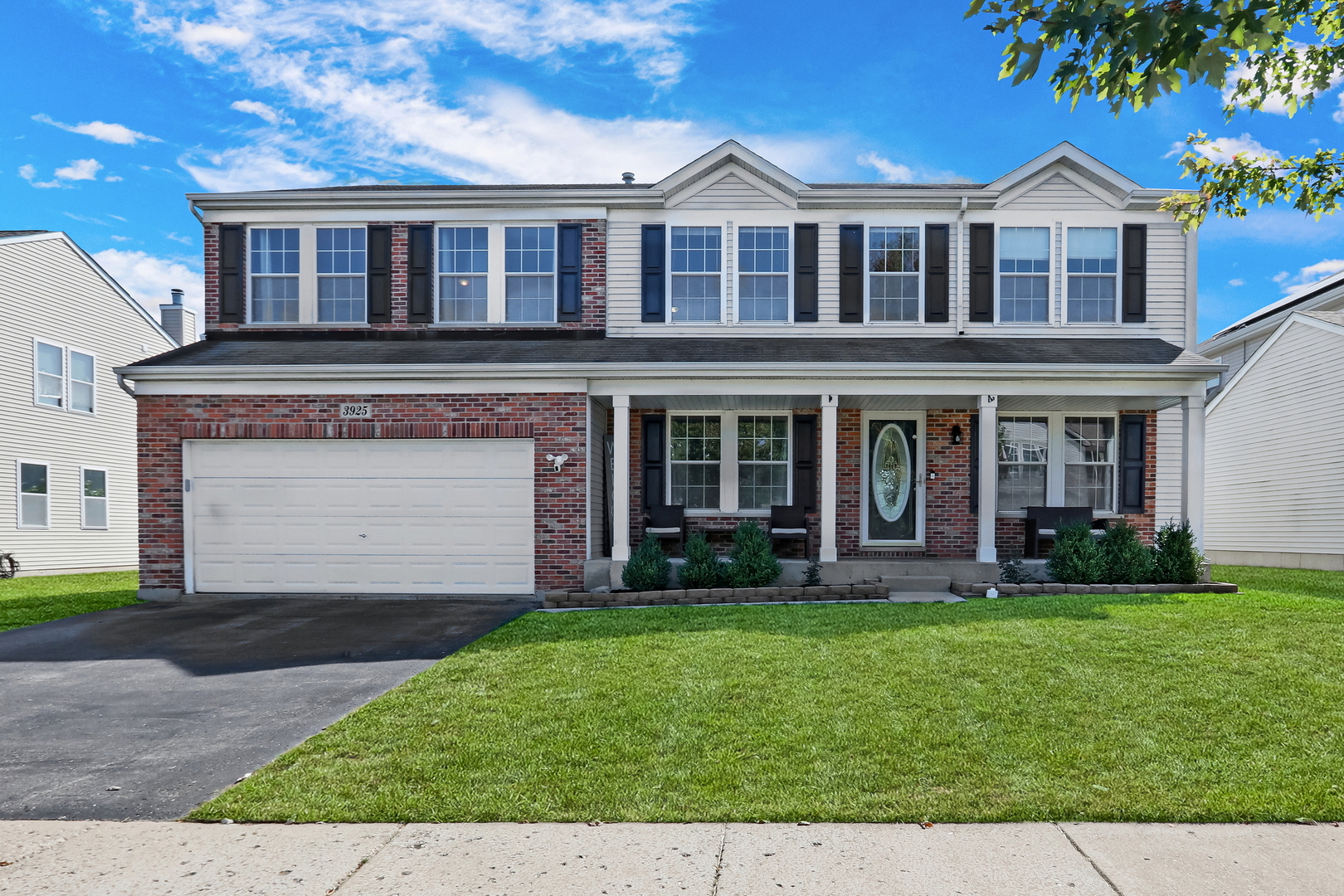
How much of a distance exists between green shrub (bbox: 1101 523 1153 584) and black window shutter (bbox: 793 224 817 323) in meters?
5.49

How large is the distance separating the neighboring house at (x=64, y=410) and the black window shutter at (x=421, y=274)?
8.26 metres

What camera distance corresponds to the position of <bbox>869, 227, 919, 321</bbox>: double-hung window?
13.1m

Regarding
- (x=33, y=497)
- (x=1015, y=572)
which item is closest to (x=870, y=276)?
(x=1015, y=572)

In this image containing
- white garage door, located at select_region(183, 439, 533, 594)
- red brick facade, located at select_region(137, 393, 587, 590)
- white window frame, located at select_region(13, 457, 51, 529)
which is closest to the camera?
red brick facade, located at select_region(137, 393, 587, 590)

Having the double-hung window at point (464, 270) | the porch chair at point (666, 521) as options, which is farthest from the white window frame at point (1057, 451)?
the double-hung window at point (464, 270)

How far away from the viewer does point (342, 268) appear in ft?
43.8

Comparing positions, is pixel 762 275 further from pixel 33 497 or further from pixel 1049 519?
pixel 33 497

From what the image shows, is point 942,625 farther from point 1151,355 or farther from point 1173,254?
point 1173,254

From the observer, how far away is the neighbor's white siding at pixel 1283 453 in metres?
16.3

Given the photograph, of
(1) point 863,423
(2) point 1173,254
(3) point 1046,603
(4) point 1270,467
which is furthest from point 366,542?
(4) point 1270,467

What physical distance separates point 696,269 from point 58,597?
11.3 meters

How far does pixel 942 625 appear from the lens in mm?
7918

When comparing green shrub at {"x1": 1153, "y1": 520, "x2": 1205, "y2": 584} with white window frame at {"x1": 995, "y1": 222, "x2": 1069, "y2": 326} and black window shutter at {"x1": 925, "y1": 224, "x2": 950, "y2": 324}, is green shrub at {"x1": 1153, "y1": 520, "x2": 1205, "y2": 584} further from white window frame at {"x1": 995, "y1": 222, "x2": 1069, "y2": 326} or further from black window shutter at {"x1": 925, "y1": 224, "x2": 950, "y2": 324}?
black window shutter at {"x1": 925, "y1": 224, "x2": 950, "y2": 324}

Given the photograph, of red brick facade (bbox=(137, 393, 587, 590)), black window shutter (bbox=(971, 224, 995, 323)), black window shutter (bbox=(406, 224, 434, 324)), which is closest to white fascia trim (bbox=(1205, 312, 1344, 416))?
black window shutter (bbox=(971, 224, 995, 323))
